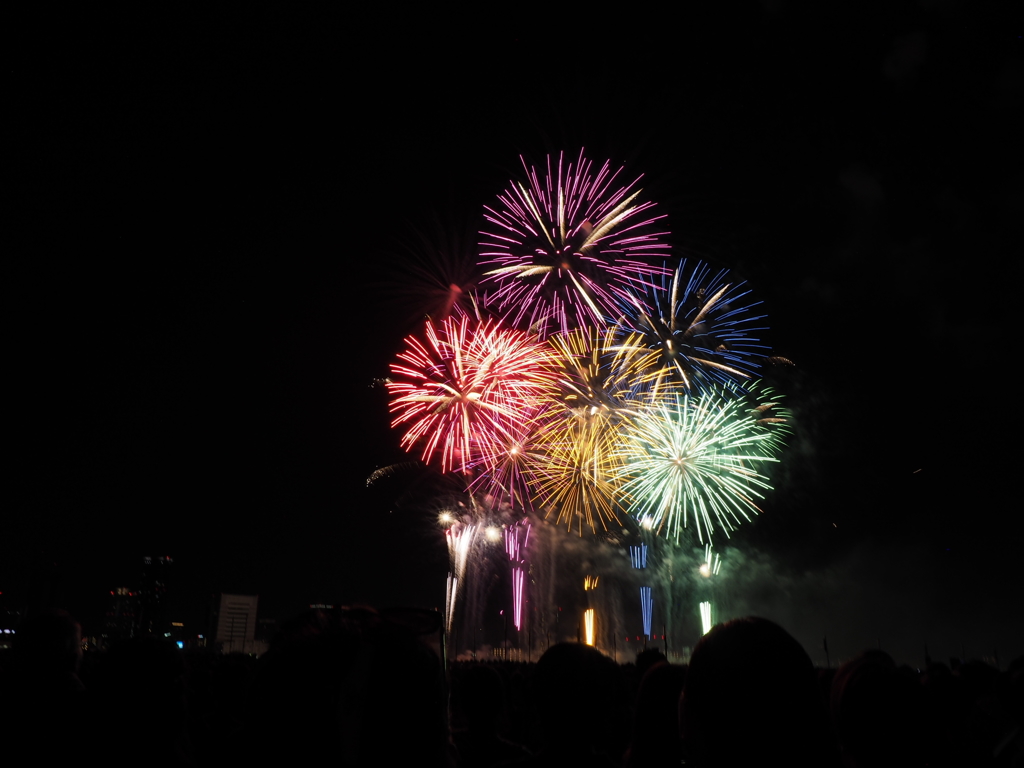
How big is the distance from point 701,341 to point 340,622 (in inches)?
951

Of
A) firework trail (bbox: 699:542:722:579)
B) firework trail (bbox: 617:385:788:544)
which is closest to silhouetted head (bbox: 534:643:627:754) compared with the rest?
firework trail (bbox: 617:385:788:544)

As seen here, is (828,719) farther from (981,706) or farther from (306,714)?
(981,706)

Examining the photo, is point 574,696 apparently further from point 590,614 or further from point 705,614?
point 590,614

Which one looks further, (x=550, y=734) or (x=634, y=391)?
(x=634, y=391)

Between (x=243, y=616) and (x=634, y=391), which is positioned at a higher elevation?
(x=634, y=391)

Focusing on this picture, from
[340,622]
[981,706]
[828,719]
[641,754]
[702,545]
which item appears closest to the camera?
[828,719]

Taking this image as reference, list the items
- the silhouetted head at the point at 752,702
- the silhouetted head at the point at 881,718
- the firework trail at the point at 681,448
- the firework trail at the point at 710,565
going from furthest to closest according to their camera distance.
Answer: the firework trail at the point at 710,565
the firework trail at the point at 681,448
the silhouetted head at the point at 881,718
the silhouetted head at the point at 752,702

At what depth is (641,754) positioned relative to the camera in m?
3.78

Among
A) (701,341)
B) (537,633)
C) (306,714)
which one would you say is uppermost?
(701,341)

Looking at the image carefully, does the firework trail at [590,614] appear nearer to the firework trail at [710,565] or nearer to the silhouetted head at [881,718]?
the firework trail at [710,565]

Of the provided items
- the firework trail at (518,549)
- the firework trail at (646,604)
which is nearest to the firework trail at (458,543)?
the firework trail at (518,549)

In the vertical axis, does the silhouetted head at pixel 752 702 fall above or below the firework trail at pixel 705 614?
above

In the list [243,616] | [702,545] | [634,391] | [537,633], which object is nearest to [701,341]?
[634,391]

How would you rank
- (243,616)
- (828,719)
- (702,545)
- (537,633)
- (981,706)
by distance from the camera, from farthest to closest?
(243,616) → (537,633) → (702,545) → (981,706) → (828,719)
